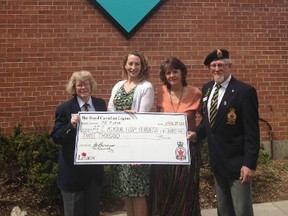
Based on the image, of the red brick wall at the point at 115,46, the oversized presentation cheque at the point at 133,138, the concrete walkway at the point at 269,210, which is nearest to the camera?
the oversized presentation cheque at the point at 133,138

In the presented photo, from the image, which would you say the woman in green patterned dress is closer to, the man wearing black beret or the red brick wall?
the man wearing black beret

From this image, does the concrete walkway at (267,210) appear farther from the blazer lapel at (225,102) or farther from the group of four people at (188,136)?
the blazer lapel at (225,102)

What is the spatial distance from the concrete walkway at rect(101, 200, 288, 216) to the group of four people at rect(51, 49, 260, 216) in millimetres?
1412

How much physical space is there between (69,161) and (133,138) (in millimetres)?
598

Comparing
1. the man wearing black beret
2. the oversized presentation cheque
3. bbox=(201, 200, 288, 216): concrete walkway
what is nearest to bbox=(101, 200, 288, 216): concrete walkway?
bbox=(201, 200, 288, 216): concrete walkway

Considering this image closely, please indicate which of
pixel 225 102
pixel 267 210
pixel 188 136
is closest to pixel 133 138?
pixel 188 136

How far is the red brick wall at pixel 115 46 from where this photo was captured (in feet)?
18.3

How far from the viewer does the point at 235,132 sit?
2.79m

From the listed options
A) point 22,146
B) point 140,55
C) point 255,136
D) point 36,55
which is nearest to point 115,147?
point 140,55

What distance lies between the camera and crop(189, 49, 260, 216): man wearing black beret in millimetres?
2697

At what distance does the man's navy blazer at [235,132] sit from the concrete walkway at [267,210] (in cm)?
184

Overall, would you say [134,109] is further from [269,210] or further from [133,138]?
[269,210]

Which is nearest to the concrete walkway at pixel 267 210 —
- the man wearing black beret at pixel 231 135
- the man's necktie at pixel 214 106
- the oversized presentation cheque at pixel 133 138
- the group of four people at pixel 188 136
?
the group of four people at pixel 188 136

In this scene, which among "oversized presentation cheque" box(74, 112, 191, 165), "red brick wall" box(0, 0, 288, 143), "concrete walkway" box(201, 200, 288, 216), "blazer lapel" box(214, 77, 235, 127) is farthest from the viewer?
"red brick wall" box(0, 0, 288, 143)
